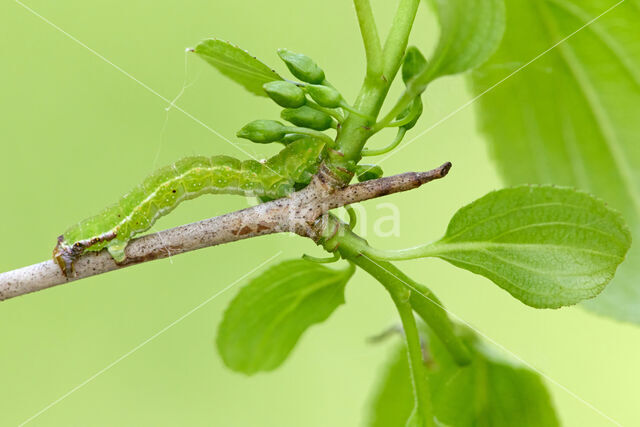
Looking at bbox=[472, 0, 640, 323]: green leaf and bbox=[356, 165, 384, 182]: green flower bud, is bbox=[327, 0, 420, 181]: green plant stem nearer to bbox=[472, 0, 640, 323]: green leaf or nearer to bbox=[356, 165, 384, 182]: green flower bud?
bbox=[356, 165, 384, 182]: green flower bud

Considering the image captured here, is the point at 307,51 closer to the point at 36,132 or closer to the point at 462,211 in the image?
the point at 36,132

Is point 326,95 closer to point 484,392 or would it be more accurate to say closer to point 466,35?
point 466,35

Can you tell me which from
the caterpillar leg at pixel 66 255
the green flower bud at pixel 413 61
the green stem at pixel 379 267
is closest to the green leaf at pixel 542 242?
the green stem at pixel 379 267

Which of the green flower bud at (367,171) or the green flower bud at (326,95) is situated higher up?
the green flower bud at (326,95)

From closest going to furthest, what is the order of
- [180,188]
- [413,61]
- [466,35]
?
[466,35] → [413,61] → [180,188]

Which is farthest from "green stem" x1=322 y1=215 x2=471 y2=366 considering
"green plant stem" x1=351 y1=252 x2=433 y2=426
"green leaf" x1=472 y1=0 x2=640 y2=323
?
"green leaf" x1=472 y1=0 x2=640 y2=323

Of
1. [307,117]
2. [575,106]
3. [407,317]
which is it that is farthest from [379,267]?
[575,106]

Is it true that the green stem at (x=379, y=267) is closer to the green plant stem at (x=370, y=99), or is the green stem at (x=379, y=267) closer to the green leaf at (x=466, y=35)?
the green plant stem at (x=370, y=99)
